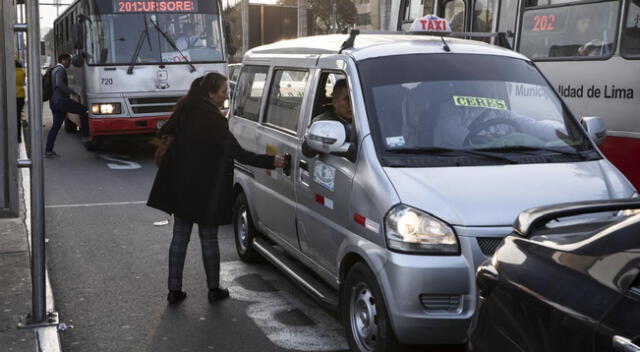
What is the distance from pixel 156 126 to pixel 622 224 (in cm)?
1344

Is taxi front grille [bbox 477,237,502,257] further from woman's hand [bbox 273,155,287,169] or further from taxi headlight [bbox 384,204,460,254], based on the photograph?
woman's hand [bbox 273,155,287,169]

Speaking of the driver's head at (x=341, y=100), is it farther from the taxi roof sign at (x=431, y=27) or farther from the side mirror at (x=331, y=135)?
the taxi roof sign at (x=431, y=27)

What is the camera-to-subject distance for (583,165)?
16.8 ft

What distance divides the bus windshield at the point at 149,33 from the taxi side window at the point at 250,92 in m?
7.78

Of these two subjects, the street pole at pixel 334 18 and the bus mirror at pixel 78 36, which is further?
the street pole at pixel 334 18

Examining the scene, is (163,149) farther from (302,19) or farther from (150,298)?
(302,19)

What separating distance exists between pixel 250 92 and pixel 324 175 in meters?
2.32

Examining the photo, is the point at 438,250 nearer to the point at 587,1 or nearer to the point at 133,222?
the point at 587,1

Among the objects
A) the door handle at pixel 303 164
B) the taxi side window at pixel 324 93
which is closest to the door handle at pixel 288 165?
the door handle at pixel 303 164

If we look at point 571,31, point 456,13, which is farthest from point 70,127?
point 571,31

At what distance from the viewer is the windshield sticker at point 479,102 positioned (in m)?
5.36

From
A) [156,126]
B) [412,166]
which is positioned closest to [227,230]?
[412,166]

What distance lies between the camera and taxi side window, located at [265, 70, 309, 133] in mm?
6188

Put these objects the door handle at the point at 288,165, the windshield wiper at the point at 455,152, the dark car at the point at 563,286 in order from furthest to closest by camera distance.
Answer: the door handle at the point at 288,165
the windshield wiper at the point at 455,152
the dark car at the point at 563,286
